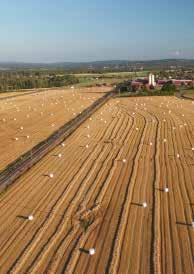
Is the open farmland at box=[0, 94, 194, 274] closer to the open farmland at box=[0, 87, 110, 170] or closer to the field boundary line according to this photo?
the field boundary line

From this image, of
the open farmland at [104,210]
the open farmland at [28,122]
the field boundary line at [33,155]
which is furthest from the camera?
the open farmland at [28,122]

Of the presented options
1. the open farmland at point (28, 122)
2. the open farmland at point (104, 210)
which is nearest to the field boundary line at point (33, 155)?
the open farmland at point (104, 210)

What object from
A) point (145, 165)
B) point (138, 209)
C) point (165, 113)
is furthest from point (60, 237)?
point (165, 113)

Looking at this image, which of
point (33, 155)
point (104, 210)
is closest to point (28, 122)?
point (33, 155)

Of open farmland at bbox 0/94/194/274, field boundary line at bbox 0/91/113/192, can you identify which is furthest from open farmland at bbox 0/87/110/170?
open farmland at bbox 0/94/194/274

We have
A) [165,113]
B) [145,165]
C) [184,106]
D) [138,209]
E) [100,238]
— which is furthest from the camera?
[184,106]

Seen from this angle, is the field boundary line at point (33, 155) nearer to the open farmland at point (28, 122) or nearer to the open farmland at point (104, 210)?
the open farmland at point (104, 210)

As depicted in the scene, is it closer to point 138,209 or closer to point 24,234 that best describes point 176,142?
point 138,209

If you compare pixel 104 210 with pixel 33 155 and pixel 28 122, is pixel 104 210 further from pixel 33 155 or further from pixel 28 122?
pixel 28 122
